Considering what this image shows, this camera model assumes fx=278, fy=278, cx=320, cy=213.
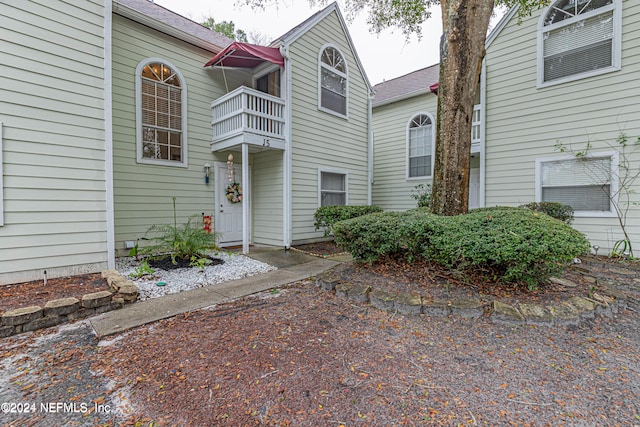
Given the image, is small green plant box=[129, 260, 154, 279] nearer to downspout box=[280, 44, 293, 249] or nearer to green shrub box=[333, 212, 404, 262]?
green shrub box=[333, 212, 404, 262]

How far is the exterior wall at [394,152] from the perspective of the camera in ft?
33.1

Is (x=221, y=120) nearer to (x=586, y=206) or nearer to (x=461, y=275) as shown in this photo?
(x=461, y=275)

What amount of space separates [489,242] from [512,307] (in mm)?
709

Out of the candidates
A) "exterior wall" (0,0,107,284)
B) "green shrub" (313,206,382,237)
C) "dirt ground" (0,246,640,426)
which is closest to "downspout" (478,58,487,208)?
"green shrub" (313,206,382,237)

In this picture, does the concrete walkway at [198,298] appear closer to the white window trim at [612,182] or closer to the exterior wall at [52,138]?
the exterior wall at [52,138]

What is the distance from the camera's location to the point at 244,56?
662 centimetres

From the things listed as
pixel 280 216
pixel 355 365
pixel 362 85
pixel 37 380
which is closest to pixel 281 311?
pixel 355 365

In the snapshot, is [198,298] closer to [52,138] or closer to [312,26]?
[52,138]

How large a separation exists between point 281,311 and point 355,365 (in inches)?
51.2

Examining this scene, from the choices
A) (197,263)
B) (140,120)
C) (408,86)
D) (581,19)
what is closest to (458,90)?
(581,19)

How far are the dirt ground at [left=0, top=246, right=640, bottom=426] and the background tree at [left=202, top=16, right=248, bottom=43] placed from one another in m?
20.8

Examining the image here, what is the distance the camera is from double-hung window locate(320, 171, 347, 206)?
8391mm

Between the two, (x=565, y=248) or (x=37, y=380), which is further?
(x=565, y=248)

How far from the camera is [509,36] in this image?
7125 mm
